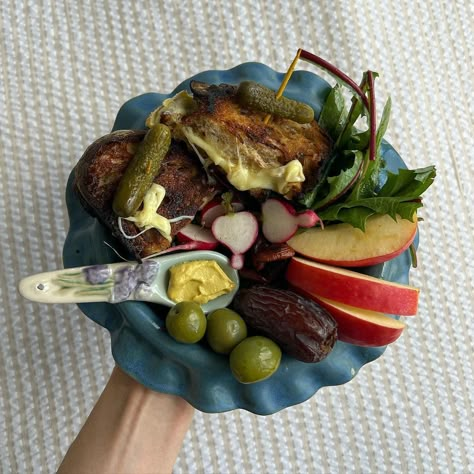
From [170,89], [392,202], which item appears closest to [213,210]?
[392,202]

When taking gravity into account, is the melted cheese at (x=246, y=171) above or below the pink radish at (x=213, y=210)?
above

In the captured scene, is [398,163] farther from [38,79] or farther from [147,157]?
[38,79]

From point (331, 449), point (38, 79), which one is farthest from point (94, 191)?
point (331, 449)

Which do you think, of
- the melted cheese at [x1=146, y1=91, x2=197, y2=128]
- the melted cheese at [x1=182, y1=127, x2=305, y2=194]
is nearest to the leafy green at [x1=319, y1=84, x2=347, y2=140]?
the melted cheese at [x1=182, y1=127, x2=305, y2=194]

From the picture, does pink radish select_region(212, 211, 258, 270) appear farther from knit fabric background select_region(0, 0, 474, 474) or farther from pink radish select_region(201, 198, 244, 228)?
knit fabric background select_region(0, 0, 474, 474)

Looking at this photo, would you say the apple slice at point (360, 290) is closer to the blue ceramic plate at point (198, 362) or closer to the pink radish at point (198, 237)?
the blue ceramic plate at point (198, 362)

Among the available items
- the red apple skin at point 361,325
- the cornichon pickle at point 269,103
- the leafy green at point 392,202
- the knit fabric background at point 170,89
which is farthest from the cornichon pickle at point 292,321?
the knit fabric background at point 170,89
